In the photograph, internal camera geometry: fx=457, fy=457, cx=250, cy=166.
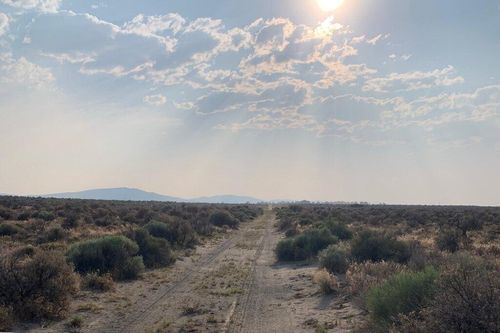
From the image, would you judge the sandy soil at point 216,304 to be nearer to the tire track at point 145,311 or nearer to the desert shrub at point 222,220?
the tire track at point 145,311

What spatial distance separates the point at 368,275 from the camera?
15242 mm

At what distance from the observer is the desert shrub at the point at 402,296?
9445 millimetres

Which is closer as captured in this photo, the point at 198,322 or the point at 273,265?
the point at 198,322

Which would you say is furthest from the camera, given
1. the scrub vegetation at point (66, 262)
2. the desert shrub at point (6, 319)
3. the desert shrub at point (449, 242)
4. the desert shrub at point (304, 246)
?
the desert shrub at point (304, 246)

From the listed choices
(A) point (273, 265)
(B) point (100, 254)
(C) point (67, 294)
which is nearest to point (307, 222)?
Answer: (A) point (273, 265)

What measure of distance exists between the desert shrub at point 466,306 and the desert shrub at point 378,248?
1251 cm

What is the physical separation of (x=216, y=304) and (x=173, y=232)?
16.4 meters

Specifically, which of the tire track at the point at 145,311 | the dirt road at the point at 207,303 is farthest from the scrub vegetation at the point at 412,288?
the tire track at the point at 145,311

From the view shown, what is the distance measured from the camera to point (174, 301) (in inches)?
595

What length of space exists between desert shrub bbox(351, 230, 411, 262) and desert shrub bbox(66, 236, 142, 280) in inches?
385

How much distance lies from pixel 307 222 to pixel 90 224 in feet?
72.9

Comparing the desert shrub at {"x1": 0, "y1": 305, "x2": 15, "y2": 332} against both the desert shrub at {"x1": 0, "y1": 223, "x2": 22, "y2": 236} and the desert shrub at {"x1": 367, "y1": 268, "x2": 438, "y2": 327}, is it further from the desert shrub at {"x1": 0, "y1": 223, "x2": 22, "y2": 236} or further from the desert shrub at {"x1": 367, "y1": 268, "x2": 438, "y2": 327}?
the desert shrub at {"x1": 0, "y1": 223, "x2": 22, "y2": 236}

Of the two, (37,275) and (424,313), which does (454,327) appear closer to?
(424,313)

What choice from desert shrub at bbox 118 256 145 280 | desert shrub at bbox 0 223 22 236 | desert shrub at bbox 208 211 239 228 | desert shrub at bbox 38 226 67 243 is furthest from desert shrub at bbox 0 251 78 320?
desert shrub at bbox 208 211 239 228
